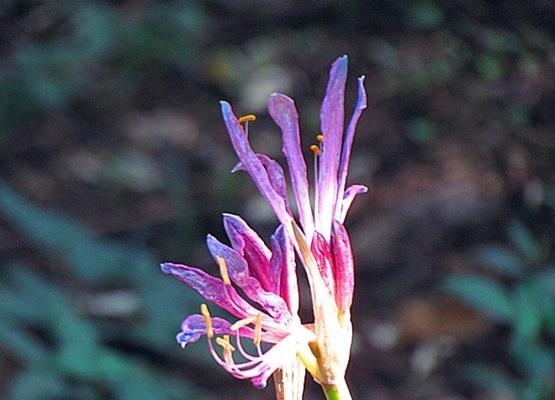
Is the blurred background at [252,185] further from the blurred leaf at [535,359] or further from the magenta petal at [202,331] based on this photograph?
the magenta petal at [202,331]

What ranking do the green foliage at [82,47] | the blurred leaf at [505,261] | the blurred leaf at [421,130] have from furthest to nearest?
the blurred leaf at [421,130], the green foliage at [82,47], the blurred leaf at [505,261]

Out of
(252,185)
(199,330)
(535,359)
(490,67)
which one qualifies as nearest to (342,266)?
(199,330)

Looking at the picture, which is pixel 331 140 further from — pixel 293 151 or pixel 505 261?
pixel 505 261

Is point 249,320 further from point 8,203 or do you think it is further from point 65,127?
point 65,127

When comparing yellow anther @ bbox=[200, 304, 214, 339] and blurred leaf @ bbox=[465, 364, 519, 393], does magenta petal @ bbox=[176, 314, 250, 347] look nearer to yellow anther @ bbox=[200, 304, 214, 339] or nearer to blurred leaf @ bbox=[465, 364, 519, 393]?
yellow anther @ bbox=[200, 304, 214, 339]

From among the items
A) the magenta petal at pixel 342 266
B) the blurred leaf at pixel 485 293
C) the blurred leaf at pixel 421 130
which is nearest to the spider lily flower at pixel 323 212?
the magenta petal at pixel 342 266

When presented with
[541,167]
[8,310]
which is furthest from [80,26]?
[541,167]
